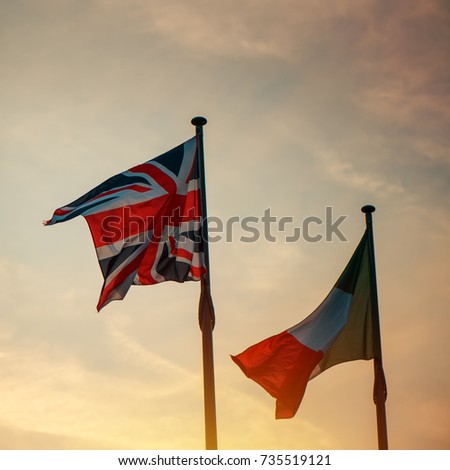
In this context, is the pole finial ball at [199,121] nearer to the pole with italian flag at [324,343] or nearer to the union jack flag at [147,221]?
the union jack flag at [147,221]

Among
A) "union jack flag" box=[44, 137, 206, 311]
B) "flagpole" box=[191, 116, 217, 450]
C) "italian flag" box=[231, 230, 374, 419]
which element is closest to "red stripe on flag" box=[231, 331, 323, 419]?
"italian flag" box=[231, 230, 374, 419]

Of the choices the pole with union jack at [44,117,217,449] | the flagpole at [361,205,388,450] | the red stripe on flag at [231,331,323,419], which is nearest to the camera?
the pole with union jack at [44,117,217,449]

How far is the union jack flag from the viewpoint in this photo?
18734 millimetres

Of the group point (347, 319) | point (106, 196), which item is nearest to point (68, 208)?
point (106, 196)

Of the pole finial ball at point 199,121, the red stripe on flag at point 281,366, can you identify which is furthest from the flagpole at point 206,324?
the red stripe on flag at point 281,366

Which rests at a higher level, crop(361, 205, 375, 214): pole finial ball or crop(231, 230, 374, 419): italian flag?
crop(361, 205, 375, 214): pole finial ball

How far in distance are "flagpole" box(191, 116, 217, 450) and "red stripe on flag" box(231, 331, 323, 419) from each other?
11.0 ft

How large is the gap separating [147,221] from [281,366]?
15.4 ft

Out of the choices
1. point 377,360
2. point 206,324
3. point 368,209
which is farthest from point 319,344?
point 206,324

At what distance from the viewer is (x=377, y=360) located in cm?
2061

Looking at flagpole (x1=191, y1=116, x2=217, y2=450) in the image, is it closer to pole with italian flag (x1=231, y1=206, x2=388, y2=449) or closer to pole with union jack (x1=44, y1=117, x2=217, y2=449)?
pole with union jack (x1=44, y1=117, x2=217, y2=449)

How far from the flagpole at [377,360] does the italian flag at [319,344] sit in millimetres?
181

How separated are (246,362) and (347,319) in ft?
8.20

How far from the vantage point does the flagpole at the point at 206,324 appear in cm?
1692
